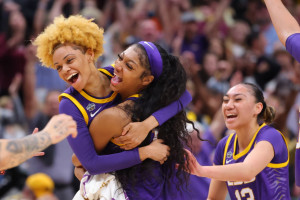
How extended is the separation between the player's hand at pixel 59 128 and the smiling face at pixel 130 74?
0.68 metres

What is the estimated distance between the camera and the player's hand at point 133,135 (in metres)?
3.25

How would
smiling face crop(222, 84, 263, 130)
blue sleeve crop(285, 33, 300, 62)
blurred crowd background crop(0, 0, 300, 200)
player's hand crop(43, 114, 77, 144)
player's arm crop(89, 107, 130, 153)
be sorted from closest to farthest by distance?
player's hand crop(43, 114, 77, 144) < blue sleeve crop(285, 33, 300, 62) < player's arm crop(89, 107, 130, 153) < smiling face crop(222, 84, 263, 130) < blurred crowd background crop(0, 0, 300, 200)

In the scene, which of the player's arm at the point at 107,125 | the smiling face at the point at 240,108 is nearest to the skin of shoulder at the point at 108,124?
the player's arm at the point at 107,125

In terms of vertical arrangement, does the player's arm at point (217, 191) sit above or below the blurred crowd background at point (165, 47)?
Answer: below

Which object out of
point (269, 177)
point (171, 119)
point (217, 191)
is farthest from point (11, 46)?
point (269, 177)

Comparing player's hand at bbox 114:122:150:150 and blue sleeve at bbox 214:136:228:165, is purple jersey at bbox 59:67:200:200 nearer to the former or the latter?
player's hand at bbox 114:122:150:150

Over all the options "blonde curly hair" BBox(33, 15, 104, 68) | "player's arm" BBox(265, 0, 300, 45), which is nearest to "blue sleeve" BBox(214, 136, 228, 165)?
"player's arm" BBox(265, 0, 300, 45)

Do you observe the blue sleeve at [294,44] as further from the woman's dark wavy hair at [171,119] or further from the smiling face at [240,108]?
the smiling face at [240,108]

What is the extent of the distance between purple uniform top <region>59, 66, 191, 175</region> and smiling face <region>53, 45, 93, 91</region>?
3.2 inches

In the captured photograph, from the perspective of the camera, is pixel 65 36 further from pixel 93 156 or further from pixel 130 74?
pixel 93 156

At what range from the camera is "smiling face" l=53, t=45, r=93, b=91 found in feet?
11.1

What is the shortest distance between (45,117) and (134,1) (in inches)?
122

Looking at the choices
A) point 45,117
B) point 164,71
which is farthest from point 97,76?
point 45,117

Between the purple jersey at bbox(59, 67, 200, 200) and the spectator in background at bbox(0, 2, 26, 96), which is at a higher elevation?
the spectator in background at bbox(0, 2, 26, 96)
